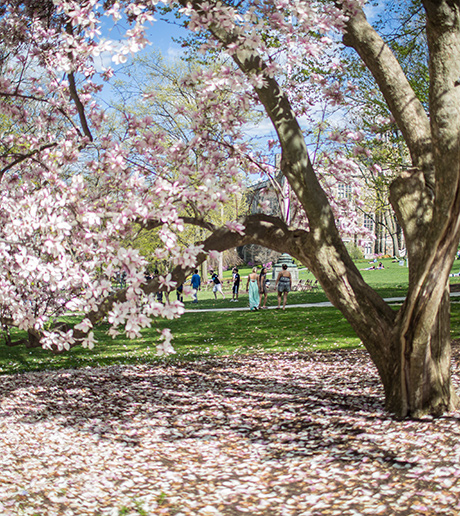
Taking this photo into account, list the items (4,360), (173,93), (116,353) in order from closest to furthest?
1. (4,360)
2. (116,353)
3. (173,93)

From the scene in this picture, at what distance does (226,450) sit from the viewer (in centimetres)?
573

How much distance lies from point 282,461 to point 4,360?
885 centimetres

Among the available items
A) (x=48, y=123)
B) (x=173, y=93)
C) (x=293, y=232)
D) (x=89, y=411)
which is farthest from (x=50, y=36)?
(x=173, y=93)

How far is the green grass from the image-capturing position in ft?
39.1

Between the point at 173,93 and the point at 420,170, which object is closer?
the point at 420,170

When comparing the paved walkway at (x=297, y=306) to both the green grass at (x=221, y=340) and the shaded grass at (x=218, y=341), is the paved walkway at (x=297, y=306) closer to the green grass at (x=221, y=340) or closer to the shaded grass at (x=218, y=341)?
the green grass at (x=221, y=340)

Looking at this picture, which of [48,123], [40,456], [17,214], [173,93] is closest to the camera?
[17,214]

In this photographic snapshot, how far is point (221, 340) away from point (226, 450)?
828cm

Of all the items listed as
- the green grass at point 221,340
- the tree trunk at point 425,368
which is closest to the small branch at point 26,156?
the tree trunk at point 425,368

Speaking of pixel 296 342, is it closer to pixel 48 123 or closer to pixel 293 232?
pixel 293 232

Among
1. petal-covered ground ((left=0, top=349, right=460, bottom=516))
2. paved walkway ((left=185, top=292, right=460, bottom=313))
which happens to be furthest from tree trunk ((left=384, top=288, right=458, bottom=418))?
paved walkway ((left=185, top=292, right=460, bottom=313))

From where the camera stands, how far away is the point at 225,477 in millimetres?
4984

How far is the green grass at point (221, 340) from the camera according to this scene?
11906 mm

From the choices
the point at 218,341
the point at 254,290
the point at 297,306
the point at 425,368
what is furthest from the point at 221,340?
the point at 425,368
